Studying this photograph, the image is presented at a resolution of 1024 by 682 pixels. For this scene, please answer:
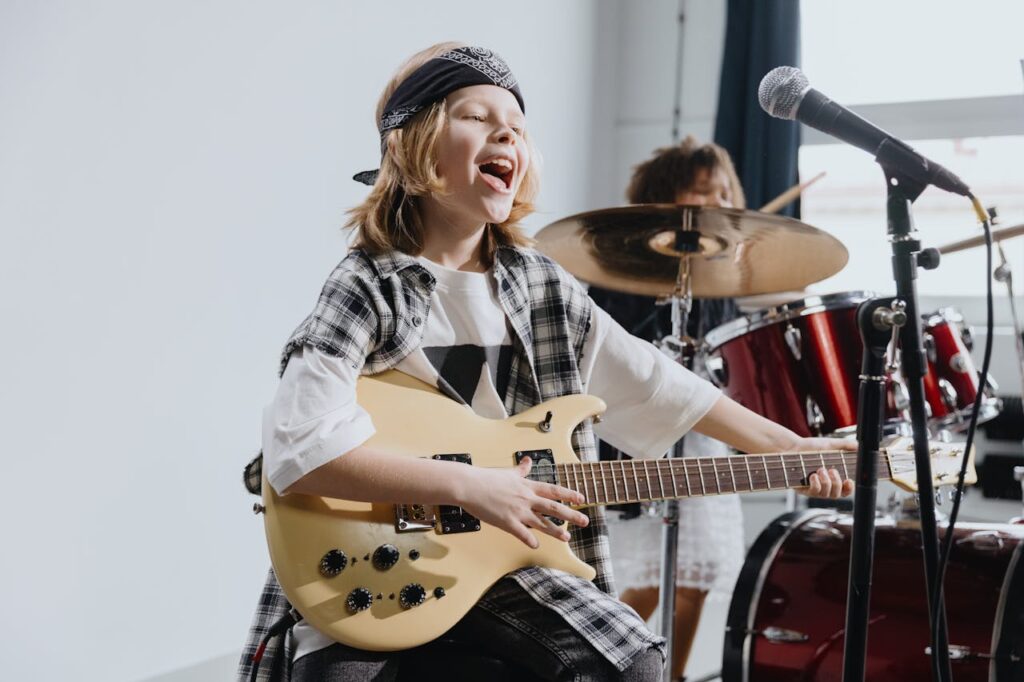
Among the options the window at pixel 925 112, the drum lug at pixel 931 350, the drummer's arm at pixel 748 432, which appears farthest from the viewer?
the window at pixel 925 112

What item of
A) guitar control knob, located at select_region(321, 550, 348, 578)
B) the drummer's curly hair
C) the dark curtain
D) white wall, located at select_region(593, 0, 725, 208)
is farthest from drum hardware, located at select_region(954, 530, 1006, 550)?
white wall, located at select_region(593, 0, 725, 208)

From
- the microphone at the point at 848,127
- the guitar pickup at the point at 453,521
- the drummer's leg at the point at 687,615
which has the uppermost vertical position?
the microphone at the point at 848,127

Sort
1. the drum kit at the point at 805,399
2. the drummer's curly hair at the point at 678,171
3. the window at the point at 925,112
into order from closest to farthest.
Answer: the drum kit at the point at 805,399
the drummer's curly hair at the point at 678,171
the window at the point at 925,112

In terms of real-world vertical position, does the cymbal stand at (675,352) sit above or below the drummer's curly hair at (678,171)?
below

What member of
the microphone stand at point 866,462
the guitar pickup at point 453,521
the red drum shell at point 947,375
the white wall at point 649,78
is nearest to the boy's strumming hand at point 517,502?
the guitar pickup at point 453,521

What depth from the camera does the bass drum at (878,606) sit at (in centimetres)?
162

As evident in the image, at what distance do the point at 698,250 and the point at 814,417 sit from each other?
43 cm

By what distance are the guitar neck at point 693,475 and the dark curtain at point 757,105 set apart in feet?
7.15

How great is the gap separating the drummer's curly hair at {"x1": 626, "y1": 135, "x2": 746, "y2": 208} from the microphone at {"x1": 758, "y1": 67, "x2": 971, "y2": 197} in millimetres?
1411

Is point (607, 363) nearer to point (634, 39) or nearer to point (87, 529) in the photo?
point (87, 529)

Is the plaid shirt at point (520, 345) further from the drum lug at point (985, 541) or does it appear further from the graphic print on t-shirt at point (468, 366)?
the drum lug at point (985, 541)

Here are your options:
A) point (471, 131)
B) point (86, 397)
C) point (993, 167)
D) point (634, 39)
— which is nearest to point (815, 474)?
point (471, 131)

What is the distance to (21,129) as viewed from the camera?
159 centimetres

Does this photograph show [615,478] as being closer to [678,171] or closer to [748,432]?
[748,432]
